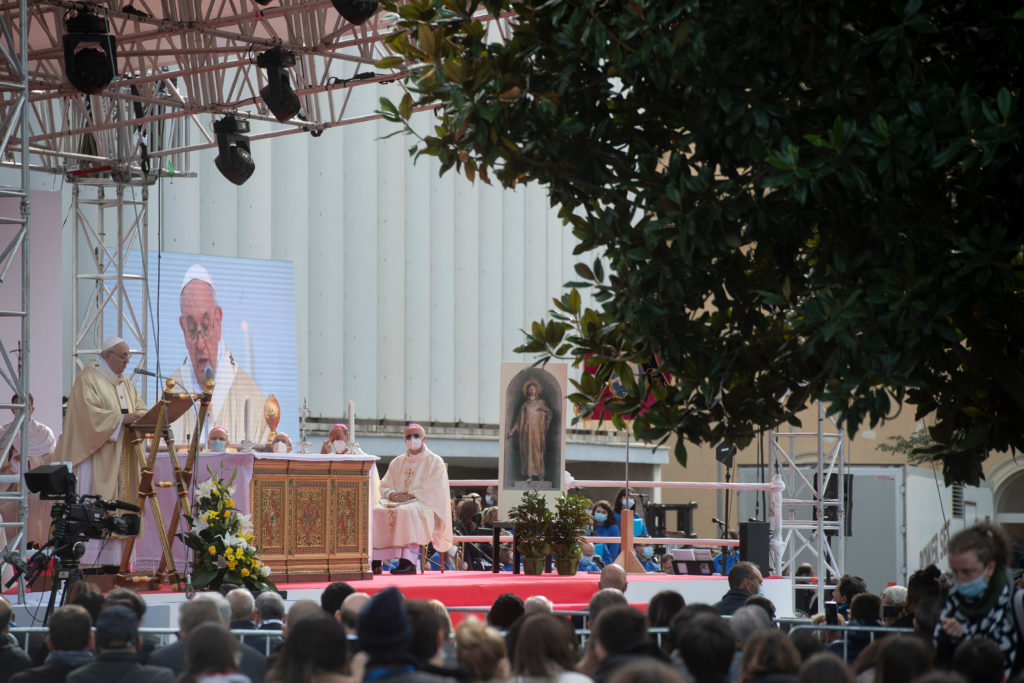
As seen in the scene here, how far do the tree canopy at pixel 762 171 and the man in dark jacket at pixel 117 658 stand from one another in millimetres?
2154

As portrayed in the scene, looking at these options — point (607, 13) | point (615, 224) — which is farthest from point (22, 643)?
point (607, 13)

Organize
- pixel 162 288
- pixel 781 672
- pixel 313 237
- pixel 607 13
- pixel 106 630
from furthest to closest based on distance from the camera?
pixel 313 237 → pixel 162 288 → pixel 607 13 → pixel 106 630 → pixel 781 672

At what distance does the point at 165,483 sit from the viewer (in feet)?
30.9

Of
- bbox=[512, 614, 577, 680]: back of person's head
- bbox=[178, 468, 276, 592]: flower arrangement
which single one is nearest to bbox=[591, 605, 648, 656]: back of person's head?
bbox=[512, 614, 577, 680]: back of person's head

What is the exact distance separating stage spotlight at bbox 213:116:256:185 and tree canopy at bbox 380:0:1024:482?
33.9 feet

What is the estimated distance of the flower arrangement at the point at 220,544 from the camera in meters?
9.12

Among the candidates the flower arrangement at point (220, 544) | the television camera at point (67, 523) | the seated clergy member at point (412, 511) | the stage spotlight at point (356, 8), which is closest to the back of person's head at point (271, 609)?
the television camera at point (67, 523)

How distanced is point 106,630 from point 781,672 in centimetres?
230

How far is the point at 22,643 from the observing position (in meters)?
8.03

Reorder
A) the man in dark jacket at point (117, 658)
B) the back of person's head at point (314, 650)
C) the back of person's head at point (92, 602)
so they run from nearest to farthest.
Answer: the back of person's head at point (314, 650)
the man in dark jacket at point (117, 658)
the back of person's head at point (92, 602)

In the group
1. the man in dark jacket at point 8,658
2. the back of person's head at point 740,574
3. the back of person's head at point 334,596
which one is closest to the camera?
the man in dark jacket at point 8,658

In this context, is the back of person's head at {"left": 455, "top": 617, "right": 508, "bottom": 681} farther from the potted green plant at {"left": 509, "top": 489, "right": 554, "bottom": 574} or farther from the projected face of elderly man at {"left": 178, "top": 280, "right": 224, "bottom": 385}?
the projected face of elderly man at {"left": 178, "top": 280, "right": 224, "bottom": 385}

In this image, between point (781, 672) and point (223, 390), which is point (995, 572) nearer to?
point (781, 672)

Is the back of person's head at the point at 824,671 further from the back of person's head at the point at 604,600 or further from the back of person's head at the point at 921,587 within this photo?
the back of person's head at the point at 921,587
